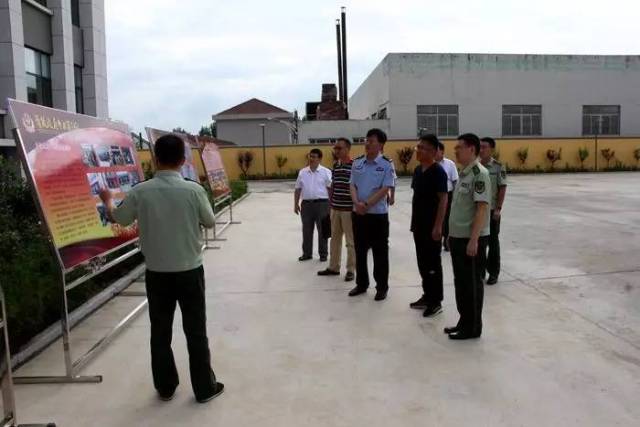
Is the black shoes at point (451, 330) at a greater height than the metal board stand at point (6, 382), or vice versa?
the metal board stand at point (6, 382)

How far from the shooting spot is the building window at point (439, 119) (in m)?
38.5

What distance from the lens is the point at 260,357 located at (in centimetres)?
431

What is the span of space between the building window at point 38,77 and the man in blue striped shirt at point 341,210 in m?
14.6

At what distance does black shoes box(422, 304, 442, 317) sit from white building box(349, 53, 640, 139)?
3368 centimetres

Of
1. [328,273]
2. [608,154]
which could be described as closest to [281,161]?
[608,154]

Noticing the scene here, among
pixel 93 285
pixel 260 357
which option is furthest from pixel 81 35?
pixel 260 357

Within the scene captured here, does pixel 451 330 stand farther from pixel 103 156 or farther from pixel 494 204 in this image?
pixel 103 156

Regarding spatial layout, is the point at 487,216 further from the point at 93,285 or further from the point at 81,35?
the point at 81,35

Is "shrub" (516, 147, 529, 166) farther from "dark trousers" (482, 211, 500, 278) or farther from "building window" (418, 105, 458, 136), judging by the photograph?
"dark trousers" (482, 211, 500, 278)

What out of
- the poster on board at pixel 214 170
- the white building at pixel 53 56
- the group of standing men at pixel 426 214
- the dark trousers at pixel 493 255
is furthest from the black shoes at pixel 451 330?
the white building at pixel 53 56

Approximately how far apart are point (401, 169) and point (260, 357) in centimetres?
3155

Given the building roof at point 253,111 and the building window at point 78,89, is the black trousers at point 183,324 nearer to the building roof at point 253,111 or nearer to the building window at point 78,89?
the building window at point 78,89

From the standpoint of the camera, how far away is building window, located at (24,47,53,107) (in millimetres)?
18078

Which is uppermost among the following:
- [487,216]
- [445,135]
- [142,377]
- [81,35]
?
[81,35]
